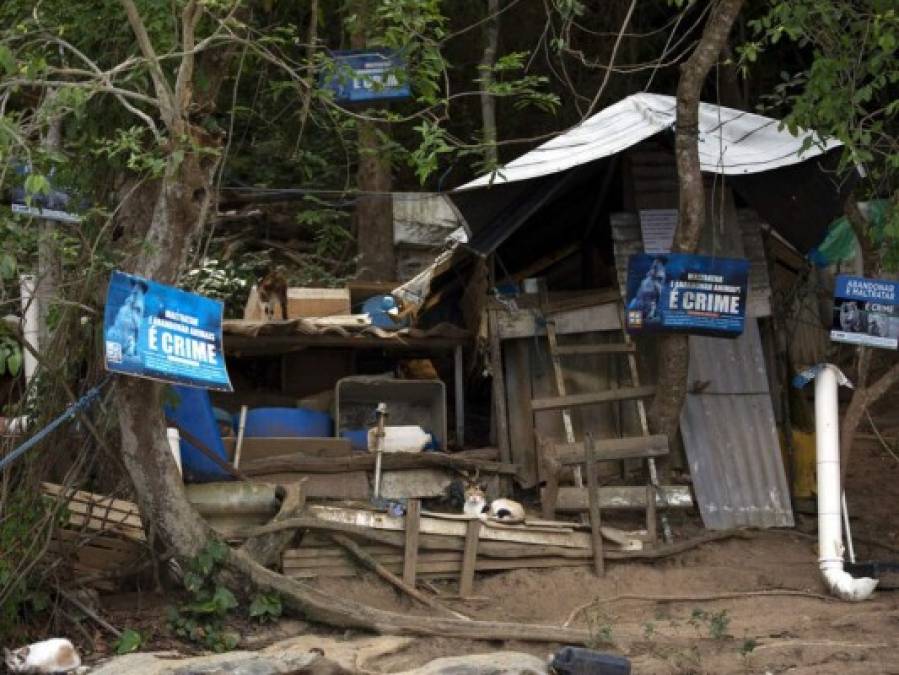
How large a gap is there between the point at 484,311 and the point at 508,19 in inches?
227

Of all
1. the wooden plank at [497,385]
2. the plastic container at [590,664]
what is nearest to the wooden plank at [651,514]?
the wooden plank at [497,385]

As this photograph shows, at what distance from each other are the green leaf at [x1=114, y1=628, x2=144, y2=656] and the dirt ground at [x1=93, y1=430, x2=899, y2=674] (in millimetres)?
143

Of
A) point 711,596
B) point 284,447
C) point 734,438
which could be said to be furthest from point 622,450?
point 284,447

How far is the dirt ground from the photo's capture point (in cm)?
870

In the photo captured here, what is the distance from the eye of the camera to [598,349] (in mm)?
11898

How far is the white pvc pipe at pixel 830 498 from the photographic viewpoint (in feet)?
33.3

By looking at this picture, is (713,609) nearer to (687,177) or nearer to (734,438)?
(734,438)

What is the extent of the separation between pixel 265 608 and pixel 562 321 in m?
4.19

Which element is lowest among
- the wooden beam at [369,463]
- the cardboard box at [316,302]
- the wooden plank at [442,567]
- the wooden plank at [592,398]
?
the wooden plank at [442,567]

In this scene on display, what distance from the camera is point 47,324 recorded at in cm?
927

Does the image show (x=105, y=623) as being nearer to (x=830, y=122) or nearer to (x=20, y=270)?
(x=20, y=270)

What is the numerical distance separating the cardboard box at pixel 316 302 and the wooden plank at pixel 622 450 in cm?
250

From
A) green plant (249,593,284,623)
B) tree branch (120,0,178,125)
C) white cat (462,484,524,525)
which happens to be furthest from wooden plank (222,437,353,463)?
tree branch (120,0,178,125)

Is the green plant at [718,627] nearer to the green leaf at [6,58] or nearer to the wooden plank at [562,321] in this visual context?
the wooden plank at [562,321]
